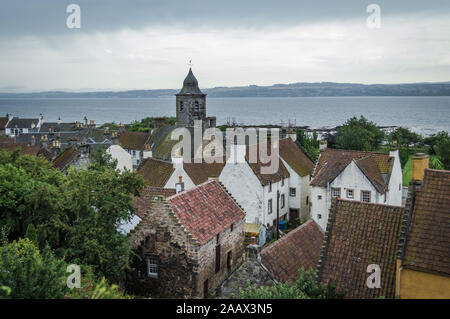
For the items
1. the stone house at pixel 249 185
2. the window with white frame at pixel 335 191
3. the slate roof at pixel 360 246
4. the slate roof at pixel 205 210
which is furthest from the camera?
the window with white frame at pixel 335 191

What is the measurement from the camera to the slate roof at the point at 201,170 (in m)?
39.1

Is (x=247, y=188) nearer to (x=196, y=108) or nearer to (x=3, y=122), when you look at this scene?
(x=196, y=108)

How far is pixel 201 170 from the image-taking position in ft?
137

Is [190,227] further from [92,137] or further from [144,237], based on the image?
[92,137]

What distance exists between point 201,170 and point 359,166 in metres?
15.3

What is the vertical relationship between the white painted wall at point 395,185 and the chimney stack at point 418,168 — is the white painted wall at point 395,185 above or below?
below

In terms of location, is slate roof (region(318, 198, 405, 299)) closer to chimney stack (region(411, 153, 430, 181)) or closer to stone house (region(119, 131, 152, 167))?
chimney stack (region(411, 153, 430, 181))

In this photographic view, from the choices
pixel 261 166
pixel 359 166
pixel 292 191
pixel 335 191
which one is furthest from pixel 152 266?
pixel 292 191

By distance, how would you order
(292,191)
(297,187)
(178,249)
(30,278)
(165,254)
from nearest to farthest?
(30,278)
(178,249)
(165,254)
(297,187)
(292,191)

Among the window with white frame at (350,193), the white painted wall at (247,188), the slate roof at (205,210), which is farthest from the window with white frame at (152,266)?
the window with white frame at (350,193)

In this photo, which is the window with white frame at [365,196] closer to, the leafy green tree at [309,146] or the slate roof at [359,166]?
the slate roof at [359,166]

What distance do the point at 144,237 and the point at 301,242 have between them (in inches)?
352

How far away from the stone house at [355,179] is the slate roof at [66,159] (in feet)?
74.9

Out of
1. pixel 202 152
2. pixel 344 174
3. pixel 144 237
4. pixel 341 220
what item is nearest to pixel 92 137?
pixel 202 152
